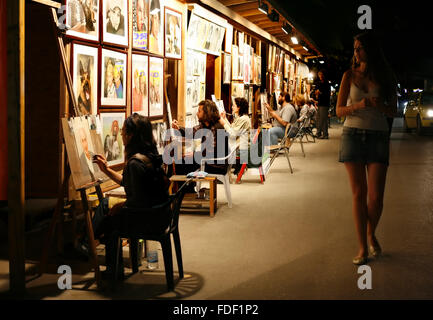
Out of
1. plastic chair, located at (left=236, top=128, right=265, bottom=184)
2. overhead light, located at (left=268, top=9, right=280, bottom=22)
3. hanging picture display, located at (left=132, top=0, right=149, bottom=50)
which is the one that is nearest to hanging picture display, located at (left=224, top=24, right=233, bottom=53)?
overhead light, located at (left=268, top=9, right=280, bottom=22)

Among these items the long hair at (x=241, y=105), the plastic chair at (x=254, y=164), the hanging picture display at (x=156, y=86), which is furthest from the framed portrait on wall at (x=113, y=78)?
the plastic chair at (x=254, y=164)

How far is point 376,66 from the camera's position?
4914mm

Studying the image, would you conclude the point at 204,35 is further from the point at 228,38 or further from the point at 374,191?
the point at 374,191

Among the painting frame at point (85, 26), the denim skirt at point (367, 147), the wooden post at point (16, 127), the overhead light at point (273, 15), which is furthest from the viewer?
the overhead light at point (273, 15)

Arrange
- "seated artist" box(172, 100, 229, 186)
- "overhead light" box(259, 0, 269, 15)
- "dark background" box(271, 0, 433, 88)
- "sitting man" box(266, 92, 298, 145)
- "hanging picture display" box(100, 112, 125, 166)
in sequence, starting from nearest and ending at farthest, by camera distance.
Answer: "hanging picture display" box(100, 112, 125, 166), "seated artist" box(172, 100, 229, 186), "overhead light" box(259, 0, 269, 15), "sitting man" box(266, 92, 298, 145), "dark background" box(271, 0, 433, 88)

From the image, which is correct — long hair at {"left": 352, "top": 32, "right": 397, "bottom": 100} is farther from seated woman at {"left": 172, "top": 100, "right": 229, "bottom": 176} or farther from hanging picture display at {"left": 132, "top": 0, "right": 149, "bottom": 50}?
hanging picture display at {"left": 132, "top": 0, "right": 149, "bottom": 50}

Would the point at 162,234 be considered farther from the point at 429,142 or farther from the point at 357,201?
the point at 429,142

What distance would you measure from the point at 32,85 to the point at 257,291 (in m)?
3.21

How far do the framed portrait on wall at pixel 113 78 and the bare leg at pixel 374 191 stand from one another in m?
3.10

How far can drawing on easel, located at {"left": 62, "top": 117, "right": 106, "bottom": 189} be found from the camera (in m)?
4.26

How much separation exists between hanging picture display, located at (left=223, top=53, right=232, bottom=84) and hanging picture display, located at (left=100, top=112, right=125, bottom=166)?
5.30 meters

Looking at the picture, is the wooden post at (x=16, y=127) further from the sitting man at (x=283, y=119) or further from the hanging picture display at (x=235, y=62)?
the hanging picture display at (x=235, y=62)

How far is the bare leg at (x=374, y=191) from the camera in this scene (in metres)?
4.88
